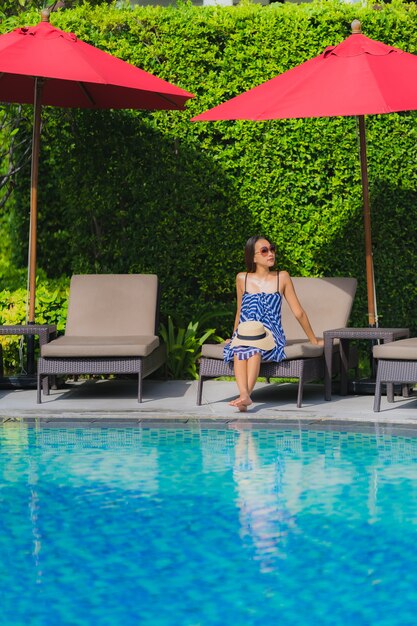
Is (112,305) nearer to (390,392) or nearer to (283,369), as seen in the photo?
(283,369)

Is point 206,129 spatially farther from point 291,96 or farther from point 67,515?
point 67,515

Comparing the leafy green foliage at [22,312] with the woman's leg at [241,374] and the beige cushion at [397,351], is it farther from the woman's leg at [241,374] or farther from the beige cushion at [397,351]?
the beige cushion at [397,351]

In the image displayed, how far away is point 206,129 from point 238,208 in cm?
96

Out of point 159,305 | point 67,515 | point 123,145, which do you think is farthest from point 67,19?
point 67,515

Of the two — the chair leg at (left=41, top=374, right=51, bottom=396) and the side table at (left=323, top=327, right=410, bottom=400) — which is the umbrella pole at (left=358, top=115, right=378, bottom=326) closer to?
the side table at (left=323, top=327, right=410, bottom=400)

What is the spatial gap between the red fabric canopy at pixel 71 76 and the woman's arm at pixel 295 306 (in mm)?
2191

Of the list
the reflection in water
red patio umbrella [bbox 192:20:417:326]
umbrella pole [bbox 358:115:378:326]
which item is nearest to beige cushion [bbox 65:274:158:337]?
red patio umbrella [bbox 192:20:417:326]

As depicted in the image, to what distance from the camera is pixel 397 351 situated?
397 inches

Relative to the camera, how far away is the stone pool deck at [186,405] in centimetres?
1006

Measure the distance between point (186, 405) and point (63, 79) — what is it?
334 cm


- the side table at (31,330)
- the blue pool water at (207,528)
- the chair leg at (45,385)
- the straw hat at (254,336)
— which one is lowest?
the blue pool water at (207,528)

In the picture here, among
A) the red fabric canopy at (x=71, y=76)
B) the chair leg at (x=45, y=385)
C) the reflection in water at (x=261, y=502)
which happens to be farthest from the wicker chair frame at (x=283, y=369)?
the red fabric canopy at (x=71, y=76)

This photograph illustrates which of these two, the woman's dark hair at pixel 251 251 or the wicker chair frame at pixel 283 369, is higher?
the woman's dark hair at pixel 251 251

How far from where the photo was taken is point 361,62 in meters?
10.7
